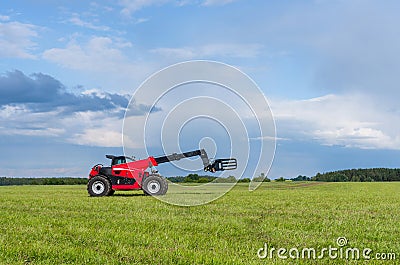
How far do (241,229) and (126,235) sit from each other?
2.81m

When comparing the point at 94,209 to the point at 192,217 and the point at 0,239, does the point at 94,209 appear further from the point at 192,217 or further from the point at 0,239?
the point at 0,239

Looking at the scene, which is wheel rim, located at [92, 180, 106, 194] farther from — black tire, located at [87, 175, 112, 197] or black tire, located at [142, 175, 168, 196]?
black tire, located at [142, 175, 168, 196]

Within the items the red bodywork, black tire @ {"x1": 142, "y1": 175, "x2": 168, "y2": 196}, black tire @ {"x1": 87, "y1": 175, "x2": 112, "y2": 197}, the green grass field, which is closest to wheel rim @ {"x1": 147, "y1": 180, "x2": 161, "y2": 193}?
black tire @ {"x1": 142, "y1": 175, "x2": 168, "y2": 196}

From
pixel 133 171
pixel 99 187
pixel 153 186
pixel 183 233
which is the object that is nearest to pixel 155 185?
pixel 153 186

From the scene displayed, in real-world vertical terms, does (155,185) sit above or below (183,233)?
above

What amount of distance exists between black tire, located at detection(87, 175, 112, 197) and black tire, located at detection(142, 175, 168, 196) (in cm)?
207

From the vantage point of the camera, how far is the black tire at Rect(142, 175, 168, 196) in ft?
75.5

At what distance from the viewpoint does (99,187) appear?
2408cm

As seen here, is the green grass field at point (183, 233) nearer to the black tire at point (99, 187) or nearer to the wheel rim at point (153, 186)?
the wheel rim at point (153, 186)

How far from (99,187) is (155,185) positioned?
308cm

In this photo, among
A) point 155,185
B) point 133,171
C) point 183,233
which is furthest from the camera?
point 133,171

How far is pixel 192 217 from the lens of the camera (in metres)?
13.5

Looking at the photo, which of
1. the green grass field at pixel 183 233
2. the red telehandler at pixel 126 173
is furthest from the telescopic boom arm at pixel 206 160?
the green grass field at pixel 183 233

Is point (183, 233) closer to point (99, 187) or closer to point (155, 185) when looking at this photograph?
point (155, 185)
